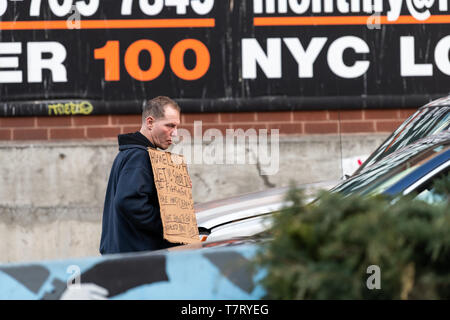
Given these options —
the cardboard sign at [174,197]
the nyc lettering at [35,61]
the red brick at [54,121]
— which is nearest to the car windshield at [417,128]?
the cardboard sign at [174,197]

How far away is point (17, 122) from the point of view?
8344 millimetres

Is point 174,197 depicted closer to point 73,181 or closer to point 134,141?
point 134,141

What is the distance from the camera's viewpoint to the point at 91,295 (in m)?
2.58

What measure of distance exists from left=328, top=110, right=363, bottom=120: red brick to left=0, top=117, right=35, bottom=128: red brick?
132 inches

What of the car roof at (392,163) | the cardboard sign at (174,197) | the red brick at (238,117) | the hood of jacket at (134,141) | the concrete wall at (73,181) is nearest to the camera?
the car roof at (392,163)

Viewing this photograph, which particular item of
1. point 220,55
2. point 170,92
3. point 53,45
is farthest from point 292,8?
point 53,45

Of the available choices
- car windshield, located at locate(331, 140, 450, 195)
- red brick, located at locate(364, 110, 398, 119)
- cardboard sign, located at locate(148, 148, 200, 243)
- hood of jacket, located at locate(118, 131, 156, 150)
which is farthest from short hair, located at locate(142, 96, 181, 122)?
red brick, located at locate(364, 110, 398, 119)

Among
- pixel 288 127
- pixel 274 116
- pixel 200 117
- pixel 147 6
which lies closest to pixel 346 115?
pixel 288 127

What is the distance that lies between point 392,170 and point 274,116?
196 inches

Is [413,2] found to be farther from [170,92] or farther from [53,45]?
[53,45]

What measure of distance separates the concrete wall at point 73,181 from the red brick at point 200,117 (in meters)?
0.28

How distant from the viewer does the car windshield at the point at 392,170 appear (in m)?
3.19

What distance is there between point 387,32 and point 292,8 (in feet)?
3.61

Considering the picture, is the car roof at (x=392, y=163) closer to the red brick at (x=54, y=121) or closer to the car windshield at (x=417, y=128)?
the car windshield at (x=417, y=128)
